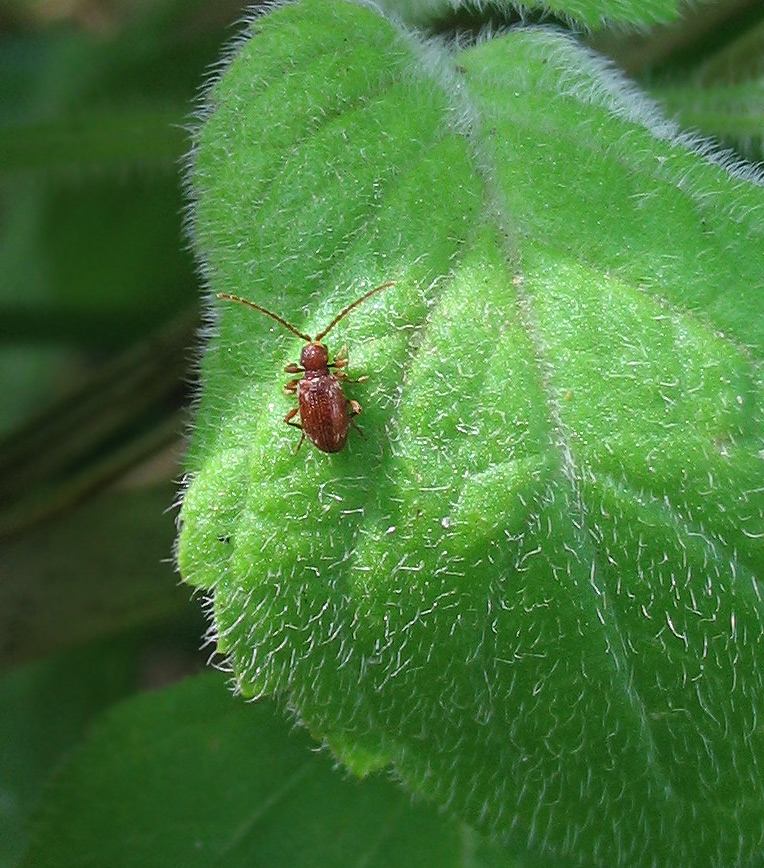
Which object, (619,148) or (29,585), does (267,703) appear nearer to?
(29,585)

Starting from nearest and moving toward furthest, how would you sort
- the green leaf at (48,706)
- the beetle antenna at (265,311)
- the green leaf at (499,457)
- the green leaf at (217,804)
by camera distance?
the green leaf at (499,457)
the beetle antenna at (265,311)
the green leaf at (217,804)
the green leaf at (48,706)

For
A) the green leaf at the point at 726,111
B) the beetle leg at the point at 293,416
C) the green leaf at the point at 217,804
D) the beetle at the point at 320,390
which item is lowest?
the green leaf at the point at 217,804

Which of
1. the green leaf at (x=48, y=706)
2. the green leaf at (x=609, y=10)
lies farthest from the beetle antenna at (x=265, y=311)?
the green leaf at (x=48, y=706)

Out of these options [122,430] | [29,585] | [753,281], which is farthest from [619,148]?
[29,585]

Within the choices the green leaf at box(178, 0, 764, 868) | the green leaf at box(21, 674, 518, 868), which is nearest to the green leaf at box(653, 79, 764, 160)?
the green leaf at box(178, 0, 764, 868)

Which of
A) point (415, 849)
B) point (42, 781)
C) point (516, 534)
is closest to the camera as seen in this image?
point (516, 534)

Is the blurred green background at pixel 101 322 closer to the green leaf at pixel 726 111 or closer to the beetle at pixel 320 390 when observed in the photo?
the green leaf at pixel 726 111

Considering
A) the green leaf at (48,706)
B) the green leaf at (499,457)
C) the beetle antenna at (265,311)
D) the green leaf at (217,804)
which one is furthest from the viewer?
the green leaf at (48,706)

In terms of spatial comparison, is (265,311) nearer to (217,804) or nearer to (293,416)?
(293,416)
